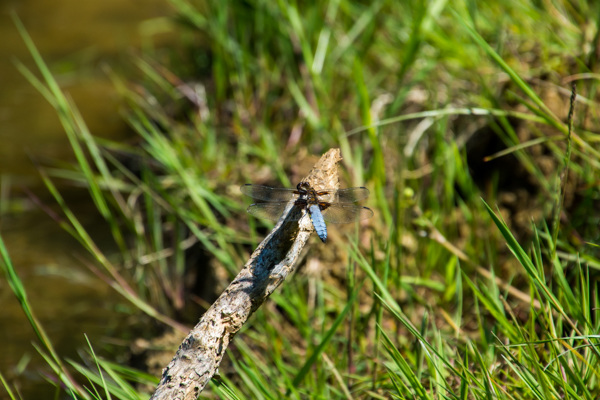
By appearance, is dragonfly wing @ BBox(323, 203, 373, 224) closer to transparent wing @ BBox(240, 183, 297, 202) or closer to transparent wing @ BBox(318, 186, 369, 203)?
transparent wing @ BBox(318, 186, 369, 203)

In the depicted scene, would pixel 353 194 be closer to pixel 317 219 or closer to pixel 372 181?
pixel 317 219

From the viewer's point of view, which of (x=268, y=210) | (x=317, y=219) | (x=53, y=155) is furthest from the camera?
(x=53, y=155)

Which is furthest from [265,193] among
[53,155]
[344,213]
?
[53,155]

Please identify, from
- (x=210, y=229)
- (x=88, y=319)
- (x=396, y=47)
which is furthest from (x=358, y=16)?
(x=88, y=319)

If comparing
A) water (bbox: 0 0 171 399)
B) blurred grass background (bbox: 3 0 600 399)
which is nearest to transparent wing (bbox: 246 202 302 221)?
blurred grass background (bbox: 3 0 600 399)

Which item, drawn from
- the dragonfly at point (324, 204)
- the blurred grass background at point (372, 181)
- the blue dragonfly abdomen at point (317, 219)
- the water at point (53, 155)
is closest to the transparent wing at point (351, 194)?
the dragonfly at point (324, 204)

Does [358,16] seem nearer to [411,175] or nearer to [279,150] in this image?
[279,150]
